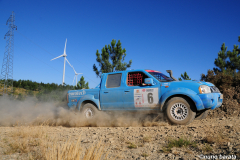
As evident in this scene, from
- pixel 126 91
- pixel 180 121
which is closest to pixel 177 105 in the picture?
pixel 180 121

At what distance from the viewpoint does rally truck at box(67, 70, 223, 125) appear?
540 centimetres

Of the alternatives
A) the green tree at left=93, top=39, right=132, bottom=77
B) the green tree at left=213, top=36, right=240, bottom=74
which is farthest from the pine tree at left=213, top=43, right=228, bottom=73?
the green tree at left=93, top=39, right=132, bottom=77

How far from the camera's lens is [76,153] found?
265cm

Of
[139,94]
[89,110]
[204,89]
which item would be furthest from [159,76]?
[89,110]

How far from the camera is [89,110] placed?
7391mm

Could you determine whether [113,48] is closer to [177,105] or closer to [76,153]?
[177,105]

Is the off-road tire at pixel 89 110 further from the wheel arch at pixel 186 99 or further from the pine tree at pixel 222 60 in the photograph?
the pine tree at pixel 222 60

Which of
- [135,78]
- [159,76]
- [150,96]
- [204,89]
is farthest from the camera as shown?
[135,78]

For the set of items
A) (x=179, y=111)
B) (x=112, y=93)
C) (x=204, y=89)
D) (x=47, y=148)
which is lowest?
(x=47, y=148)

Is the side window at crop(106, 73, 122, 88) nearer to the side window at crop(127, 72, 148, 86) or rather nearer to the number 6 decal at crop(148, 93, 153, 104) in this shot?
the side window at crop(127, 72, 148, 86)

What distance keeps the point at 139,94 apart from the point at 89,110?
2.34 metres

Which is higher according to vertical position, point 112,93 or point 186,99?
point 112,93

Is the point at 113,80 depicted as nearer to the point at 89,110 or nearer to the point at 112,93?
the point at 112,93

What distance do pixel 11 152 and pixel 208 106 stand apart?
514 centimetres
